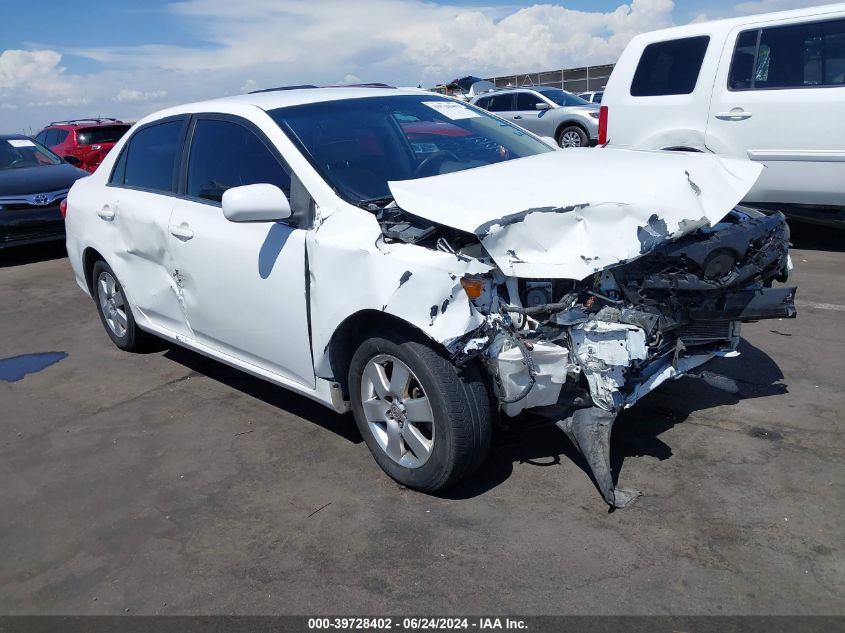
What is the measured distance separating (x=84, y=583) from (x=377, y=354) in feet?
4.92

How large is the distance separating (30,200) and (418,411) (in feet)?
27.5

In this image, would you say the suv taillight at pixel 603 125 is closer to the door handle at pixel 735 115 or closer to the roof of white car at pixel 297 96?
the door handle at pixel 735 115

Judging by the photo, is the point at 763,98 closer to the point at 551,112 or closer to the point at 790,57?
the point at 790,57

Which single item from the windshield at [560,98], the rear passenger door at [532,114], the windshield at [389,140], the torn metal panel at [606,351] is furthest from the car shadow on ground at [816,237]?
the windshield at [560,98]

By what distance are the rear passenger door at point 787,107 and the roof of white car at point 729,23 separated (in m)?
0.07

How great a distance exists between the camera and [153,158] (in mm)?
4852

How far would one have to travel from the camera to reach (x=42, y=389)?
520cm

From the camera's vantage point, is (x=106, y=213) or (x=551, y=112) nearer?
(x=106, y=213)

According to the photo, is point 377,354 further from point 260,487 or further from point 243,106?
point 243,106

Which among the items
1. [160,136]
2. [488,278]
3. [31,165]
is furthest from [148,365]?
[31,165]

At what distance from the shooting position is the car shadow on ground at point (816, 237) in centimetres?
737

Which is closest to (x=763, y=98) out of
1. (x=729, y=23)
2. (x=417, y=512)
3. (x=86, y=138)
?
(x=729, y=23)

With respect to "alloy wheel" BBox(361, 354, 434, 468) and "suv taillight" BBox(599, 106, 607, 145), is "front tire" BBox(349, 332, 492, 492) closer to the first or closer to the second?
"alloy wheel" BBox(361, 354, 434, 468)

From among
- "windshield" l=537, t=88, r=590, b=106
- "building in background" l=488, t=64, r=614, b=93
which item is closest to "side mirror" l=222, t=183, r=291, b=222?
"windshield" l=537, t=88, r=590, b=106
